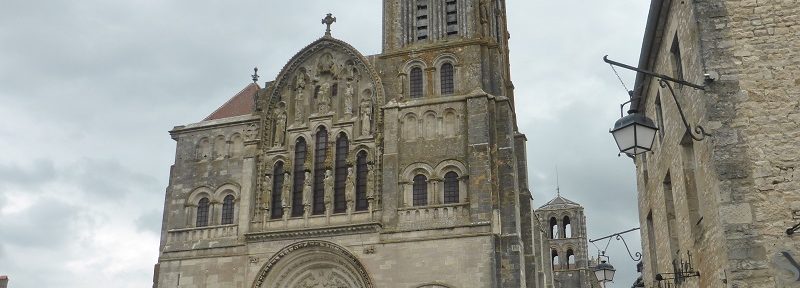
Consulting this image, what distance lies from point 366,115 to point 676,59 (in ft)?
48.5

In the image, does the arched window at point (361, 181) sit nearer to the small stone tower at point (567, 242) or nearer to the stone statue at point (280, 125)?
the stone statue at point (280, 125)

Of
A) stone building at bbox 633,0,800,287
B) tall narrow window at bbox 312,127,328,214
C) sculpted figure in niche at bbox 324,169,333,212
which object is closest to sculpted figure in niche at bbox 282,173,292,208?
tall narrow window at bbox 312,127,328,214

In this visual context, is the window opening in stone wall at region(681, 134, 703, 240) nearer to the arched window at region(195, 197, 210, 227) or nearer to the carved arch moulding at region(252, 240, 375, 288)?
the carved arch moulding at region(252, 240, 375, 288)

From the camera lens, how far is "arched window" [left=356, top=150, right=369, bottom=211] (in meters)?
24.8

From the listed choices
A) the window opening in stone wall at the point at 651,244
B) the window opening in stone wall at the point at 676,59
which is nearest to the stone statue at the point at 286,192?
the window opening in stone wall at the point at 651,244

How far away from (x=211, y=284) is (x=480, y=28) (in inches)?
478

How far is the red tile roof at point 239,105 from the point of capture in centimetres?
2898

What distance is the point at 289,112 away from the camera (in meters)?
27.0

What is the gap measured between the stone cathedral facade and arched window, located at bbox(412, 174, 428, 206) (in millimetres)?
36

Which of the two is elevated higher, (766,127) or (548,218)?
(548,218)

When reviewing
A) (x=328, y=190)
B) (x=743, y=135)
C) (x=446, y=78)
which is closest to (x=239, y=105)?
(x=328, y=190)

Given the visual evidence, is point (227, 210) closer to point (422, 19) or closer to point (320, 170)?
point (320, 170)

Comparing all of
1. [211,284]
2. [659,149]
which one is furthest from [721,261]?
[211,284]

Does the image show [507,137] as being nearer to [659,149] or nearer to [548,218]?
[659,149]
